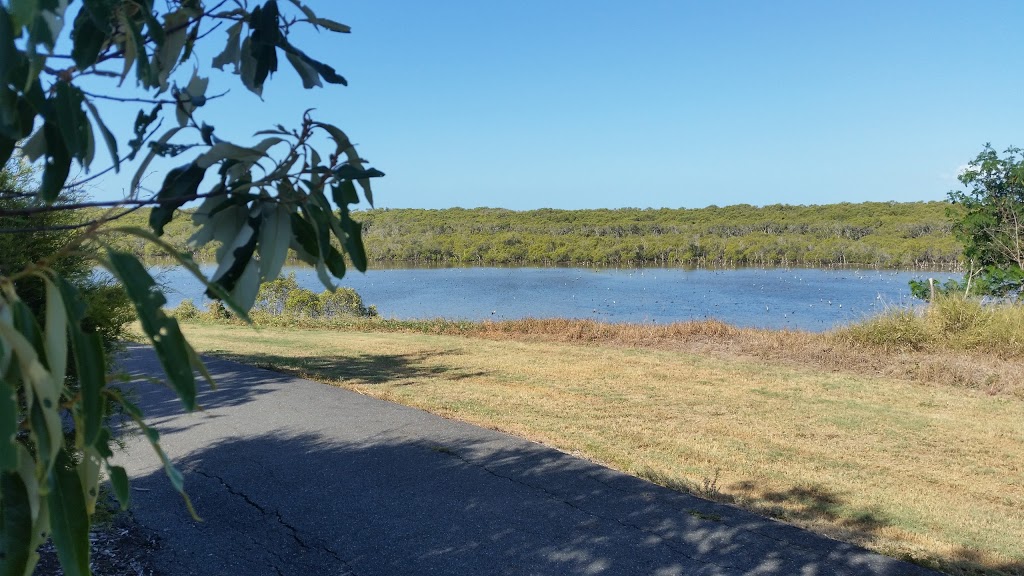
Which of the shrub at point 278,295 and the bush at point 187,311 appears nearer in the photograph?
the bush at point 187,311

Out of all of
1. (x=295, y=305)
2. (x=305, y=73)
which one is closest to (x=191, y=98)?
(x=305, y=73)

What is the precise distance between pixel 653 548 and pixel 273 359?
924cm

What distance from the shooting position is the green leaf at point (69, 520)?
0.96 m

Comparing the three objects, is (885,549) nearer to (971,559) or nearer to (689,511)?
(971,559)

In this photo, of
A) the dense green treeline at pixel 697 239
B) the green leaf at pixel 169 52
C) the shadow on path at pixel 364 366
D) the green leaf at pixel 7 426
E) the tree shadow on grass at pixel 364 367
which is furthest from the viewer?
the dense green treeline at pixel 697 239

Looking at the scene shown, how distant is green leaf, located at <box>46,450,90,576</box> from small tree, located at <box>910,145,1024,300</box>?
15681mm

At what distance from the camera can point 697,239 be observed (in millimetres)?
77500

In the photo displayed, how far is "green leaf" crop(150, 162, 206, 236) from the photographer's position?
50.2 inches

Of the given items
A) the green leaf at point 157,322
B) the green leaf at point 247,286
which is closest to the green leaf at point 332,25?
the green leaf at point 247,286

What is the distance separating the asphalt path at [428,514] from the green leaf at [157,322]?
11.8 ft

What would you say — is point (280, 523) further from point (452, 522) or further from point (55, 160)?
point (55, 160)

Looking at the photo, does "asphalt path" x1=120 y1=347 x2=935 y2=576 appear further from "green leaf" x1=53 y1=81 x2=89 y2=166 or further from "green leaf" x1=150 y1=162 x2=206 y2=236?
"green leaf" x1=53 y1=81 x2=89 y2=166

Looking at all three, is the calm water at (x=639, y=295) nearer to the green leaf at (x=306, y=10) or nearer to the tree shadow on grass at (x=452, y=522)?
the tree shadow on grass at (x=452, y=522)

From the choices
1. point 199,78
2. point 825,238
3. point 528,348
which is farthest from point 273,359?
point 825,238
